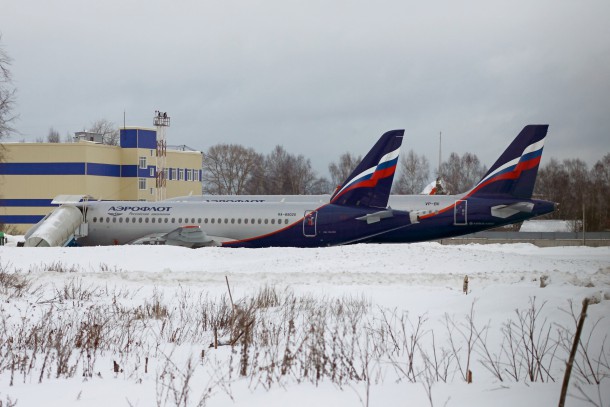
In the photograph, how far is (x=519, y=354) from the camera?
9008mm

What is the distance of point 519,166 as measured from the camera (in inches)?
1252

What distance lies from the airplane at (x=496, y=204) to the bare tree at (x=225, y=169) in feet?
246

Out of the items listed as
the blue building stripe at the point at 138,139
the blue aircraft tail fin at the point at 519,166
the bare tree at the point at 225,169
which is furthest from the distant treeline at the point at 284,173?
the blue aircraft tail fin at the point at 519,166

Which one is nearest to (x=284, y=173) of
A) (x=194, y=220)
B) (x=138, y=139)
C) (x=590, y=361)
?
(x=138, y=139)

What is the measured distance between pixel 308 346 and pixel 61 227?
2709 centimetres

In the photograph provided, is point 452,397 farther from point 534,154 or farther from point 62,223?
point 62,223

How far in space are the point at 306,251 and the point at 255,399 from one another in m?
18.9

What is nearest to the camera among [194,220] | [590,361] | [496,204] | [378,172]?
[590,361]

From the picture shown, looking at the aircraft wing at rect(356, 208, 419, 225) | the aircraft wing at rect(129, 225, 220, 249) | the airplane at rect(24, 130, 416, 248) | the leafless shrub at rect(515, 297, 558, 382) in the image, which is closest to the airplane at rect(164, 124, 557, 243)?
the aircraft wing at rect(356, 208, 419, 225)

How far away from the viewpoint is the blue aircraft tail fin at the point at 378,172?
3180 cm

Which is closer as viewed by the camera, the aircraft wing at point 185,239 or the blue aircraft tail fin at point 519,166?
the blue aircraft tail fin at point 519,166

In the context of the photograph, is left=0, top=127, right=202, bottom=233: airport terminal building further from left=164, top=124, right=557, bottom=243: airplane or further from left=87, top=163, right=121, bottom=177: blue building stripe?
left=164, top=124, right=557, bottom=243: airplane

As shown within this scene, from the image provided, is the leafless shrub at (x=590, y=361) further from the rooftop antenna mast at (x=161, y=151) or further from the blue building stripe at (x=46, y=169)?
the blue building stripe at (x=46, y=169)

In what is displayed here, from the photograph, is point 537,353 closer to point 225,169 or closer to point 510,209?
point 510,209
